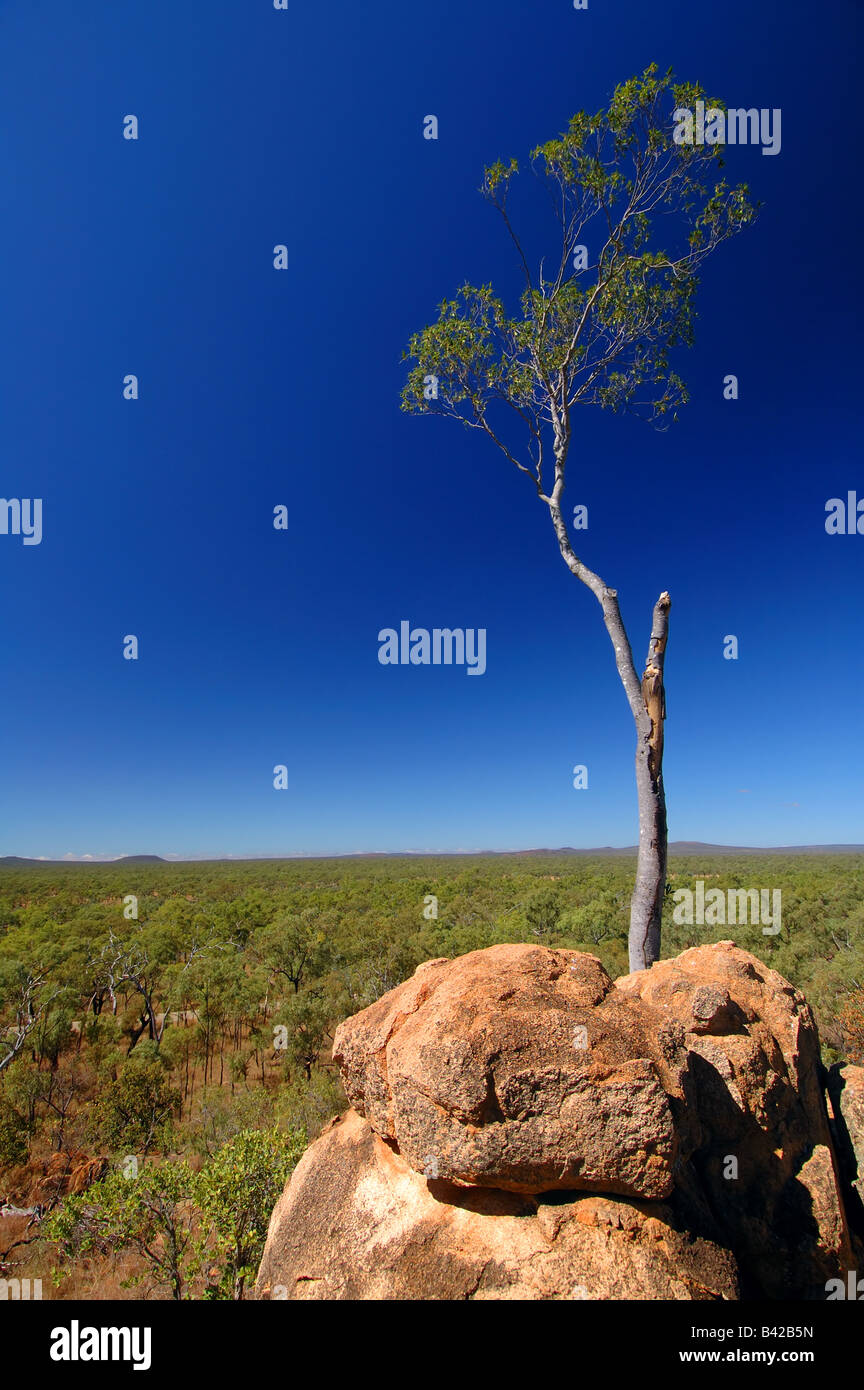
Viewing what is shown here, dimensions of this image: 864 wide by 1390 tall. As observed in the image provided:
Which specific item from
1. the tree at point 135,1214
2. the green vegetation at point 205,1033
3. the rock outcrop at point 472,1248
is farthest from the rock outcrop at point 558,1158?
the tree at point 135,1214

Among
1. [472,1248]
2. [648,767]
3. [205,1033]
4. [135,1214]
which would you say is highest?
[648,767]

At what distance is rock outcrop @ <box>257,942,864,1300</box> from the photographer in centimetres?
482

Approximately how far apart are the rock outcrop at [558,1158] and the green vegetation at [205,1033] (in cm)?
614

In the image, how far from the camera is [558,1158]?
4.89 metres

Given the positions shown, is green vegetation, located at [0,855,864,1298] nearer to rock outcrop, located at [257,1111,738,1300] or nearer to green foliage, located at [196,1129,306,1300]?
green foliage, located at [196,1129,306,1300]

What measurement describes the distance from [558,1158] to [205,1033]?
38.2m

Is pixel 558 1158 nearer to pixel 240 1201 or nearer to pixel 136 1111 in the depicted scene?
pixel 240 1201

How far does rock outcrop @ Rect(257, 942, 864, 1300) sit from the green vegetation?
6.14m

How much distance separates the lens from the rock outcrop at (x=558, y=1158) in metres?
4.82

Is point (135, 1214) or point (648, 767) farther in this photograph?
point (135, 1214)

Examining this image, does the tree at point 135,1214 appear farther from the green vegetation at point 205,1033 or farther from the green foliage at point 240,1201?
the green foliage at point 240,1201

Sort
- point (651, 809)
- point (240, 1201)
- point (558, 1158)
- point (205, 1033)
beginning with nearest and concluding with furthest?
point (558, 1158), point (651, 809), point (240, 1201), point (205, 1033)

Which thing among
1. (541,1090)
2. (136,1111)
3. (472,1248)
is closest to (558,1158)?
(541,1090)

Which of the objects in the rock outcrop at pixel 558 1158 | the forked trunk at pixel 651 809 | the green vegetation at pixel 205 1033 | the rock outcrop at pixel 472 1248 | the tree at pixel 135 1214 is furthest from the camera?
the green vegetation at pixel 205 1033
